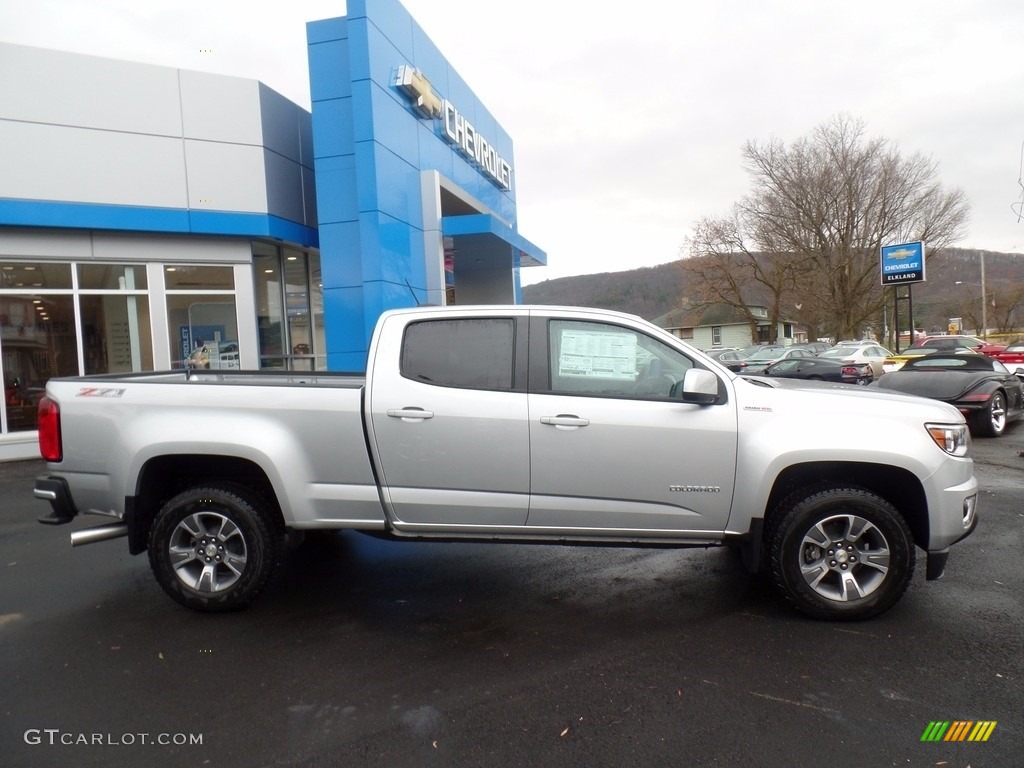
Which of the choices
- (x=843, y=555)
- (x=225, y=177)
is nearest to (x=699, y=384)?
(x=843, y=555)

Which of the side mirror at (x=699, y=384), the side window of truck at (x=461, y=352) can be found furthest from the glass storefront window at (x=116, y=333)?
the side mirror at (x=699, y=384)

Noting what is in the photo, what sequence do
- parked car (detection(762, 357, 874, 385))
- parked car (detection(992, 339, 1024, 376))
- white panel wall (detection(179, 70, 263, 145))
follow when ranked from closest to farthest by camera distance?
white panel wall (detection(179, 70, 263, 145)) < parked car (detection(762, 357, 874, 385)) < parked car (detection(992, 339, 1024, 376))

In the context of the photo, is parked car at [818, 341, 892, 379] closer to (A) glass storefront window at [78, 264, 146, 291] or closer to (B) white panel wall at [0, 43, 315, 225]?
(B) white panel wall at [0, 43, 315, 225]

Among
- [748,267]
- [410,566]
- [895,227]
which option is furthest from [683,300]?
[410,566]

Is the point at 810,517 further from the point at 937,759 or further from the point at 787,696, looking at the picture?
the point at 937,759

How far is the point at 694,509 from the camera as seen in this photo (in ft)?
13.3

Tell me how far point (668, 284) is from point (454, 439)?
6160 centimetres

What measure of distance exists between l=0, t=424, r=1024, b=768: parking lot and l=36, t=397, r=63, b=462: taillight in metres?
1.06

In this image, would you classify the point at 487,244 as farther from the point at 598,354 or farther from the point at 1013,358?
the point at 1013,358

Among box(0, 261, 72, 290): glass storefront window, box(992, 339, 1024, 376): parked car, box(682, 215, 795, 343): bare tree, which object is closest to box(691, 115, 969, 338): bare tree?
box(682, 215, 795, 343): bare tree

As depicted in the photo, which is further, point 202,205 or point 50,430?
point 202,205

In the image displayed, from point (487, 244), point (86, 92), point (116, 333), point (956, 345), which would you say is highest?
point (86, 92)

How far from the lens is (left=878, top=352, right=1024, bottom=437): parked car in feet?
35.5

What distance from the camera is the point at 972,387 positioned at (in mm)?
10836
